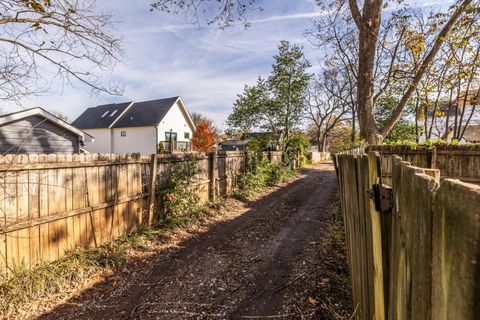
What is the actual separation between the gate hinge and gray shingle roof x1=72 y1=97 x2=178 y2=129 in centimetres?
2306

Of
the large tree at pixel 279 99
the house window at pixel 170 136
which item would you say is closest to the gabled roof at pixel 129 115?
the house window at pixel 170 136

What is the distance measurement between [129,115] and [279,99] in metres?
14.7

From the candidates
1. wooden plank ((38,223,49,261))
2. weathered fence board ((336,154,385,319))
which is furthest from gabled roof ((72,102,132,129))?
weathered fence board ((336,154,385,319))

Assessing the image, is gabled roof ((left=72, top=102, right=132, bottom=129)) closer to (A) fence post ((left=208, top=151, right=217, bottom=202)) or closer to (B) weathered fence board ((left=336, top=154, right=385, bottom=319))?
(A) fence post ((left=208, top=151, right=217, bottom=202))

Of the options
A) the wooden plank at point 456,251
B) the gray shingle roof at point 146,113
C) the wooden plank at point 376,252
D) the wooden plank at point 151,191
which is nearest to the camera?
the wooden plank at point 456,251

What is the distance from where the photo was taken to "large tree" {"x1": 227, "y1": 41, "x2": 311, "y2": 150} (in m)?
18.8

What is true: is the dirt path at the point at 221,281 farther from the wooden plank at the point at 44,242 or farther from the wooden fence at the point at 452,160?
the wooden fence at the point at 452,160

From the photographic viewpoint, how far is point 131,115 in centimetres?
2550

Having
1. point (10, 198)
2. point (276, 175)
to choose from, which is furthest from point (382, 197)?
point (276, 175)

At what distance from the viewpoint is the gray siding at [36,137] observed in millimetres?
10047

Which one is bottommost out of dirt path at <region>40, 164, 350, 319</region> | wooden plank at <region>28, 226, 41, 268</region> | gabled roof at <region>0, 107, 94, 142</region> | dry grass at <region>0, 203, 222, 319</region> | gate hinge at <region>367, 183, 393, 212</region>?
dirt path at <region>40, 164, 350, 319</region>

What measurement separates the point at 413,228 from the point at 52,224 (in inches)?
197

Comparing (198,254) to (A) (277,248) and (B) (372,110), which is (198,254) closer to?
(A) (277,248)

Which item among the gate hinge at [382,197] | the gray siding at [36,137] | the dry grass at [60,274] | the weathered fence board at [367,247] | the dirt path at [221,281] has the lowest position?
the dirt path at [221,281]
